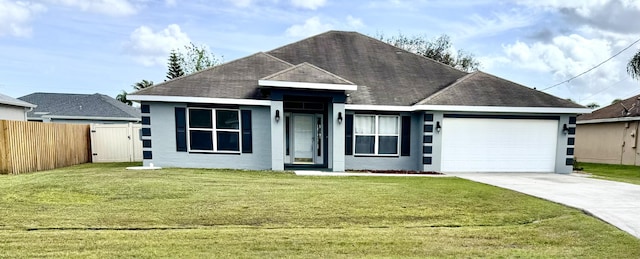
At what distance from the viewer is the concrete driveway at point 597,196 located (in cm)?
513

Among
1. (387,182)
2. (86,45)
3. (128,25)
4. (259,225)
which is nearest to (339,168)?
(387,182)

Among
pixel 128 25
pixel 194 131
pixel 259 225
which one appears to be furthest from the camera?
pixel 128 25

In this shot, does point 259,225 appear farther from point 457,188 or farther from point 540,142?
point 540,142

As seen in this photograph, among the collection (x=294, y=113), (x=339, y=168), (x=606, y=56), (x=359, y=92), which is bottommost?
(x=339, y=168)

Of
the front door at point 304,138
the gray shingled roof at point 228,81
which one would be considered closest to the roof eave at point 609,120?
the front door at point 304,138

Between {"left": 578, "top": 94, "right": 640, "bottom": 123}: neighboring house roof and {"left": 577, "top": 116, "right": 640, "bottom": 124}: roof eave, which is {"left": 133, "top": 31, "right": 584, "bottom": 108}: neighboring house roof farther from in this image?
Result: {"left": 578, "top": 94, "right": 640, "bottom": 123}: neighboring house roof

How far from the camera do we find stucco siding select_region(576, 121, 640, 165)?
51.4ft

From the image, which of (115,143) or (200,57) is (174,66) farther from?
(115,143)

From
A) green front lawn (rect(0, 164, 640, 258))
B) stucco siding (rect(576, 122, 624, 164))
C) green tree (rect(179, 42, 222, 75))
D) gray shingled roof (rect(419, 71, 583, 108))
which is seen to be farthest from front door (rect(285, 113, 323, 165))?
green tree (rect(179, 42, 222, 75))

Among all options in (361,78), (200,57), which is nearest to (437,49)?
(361,78)

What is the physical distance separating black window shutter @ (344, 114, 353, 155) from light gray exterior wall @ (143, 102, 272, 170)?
2.75 m

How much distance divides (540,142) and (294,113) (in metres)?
9.40

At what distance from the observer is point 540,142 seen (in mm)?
11719

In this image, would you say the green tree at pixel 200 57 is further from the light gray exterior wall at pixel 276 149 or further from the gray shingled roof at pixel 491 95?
the gray shingled roof at pixel 491 95
